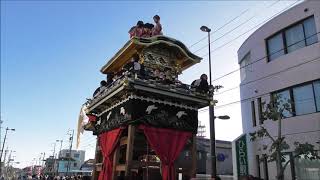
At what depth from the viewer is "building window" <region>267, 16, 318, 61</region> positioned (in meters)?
19.2

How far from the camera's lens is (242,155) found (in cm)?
2319

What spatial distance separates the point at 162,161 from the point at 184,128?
2.28 meters

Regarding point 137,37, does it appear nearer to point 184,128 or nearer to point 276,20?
point 184,128

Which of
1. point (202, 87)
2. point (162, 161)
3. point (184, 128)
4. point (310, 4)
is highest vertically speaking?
point (310, 4)

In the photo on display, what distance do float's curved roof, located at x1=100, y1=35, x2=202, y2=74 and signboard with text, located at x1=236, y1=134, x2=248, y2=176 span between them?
8521 mm

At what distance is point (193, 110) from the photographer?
55.2 feet

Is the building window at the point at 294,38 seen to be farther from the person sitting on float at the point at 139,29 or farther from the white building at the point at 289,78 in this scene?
the person sitting on float at the point at 139,29

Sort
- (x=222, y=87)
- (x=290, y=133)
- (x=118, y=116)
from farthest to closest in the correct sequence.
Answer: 1. (x=290, y=133)
2. (x=222, y=87)
3. (x=118, y=116)

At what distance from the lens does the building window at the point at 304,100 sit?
1855cm

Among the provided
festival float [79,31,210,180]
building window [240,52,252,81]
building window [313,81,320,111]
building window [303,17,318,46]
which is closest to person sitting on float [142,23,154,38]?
festival float [79,31,210,180]

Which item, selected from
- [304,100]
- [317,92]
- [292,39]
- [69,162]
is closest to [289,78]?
[304,100]

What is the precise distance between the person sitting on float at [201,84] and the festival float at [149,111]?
0.38 m

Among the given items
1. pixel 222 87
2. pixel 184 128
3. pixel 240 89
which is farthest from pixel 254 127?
pixel 184 128

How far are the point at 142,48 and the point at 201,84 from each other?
3.92 m
